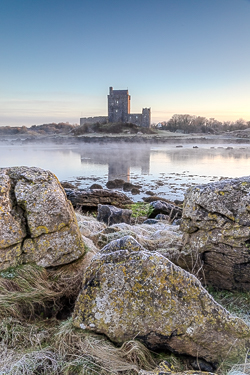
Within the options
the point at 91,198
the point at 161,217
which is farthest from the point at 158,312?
the point at 91,198

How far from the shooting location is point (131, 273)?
3.10 metres

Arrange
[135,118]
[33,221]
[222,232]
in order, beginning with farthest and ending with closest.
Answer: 1. [135,118]
2. [222,232]
3. [33,221]

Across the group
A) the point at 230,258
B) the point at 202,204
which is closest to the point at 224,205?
the point at 202,204

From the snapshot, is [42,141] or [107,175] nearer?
[107,175]

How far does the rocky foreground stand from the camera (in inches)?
116

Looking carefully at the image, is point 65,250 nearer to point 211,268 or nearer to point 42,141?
point 211,268

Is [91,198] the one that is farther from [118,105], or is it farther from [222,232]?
[118,105]

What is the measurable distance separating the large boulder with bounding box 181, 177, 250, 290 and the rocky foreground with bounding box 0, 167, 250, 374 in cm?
2

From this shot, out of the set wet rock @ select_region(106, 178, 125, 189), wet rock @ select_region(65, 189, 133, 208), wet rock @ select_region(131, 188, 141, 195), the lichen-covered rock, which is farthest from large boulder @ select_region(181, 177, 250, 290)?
wet rock @ select_region(106, 178, 125, 189)

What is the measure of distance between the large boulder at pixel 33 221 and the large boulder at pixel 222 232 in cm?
222

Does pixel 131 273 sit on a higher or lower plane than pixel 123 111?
lower

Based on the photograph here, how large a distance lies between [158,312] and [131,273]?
A: 1.60 ft

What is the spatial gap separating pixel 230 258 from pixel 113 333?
8.86ft

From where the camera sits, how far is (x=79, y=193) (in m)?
14.4
